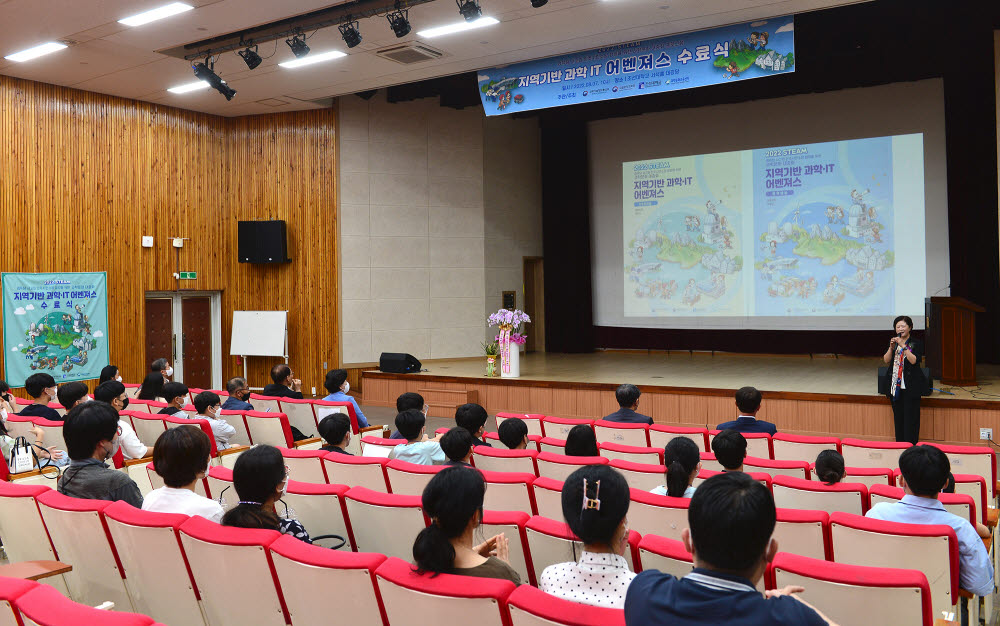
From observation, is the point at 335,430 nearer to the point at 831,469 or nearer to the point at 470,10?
the point at 831,469

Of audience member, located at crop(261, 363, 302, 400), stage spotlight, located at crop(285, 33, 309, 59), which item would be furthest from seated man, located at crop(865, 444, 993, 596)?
stage spotlight, located at crop(285, 33, 309, 59)

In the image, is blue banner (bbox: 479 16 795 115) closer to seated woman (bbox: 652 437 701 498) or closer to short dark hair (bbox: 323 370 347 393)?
short dark hair (bbox: 323 370 347 393)

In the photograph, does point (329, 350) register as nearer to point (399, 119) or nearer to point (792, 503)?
point (399, 119)

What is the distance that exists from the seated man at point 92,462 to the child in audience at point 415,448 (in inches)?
55.9

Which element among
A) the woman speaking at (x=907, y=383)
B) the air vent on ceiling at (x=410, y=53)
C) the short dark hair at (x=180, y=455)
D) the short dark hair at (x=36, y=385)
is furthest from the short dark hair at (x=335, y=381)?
the woman speaking at (x=907, y=383)

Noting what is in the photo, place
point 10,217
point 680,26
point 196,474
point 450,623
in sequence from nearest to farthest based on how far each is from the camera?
1. point 450,623
2. point 196,474
3. point 680,26
4. point 10,217

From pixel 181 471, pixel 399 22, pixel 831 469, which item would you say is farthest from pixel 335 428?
pixel 399 22

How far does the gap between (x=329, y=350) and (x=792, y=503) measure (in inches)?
390

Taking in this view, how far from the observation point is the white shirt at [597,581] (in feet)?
6.29

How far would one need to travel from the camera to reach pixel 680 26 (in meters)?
8.67

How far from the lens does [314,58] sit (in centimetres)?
997

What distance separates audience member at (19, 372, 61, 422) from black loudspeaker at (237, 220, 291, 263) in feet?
20.3

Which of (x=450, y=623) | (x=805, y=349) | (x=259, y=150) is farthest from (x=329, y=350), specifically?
(x=450, y=623)

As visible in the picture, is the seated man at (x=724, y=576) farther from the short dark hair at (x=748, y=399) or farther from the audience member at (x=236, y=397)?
the audience member at (x=236, y=397)
